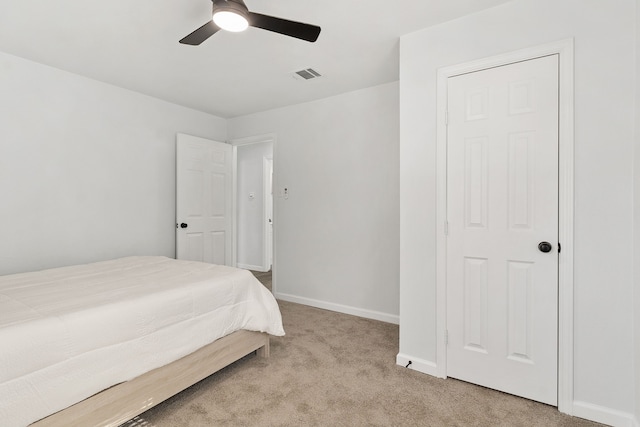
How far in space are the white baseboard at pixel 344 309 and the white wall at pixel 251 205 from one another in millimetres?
1870

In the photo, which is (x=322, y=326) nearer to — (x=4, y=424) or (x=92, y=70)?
(x=4, y=424)

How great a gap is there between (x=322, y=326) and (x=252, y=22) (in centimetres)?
268

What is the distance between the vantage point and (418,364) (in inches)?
92.4

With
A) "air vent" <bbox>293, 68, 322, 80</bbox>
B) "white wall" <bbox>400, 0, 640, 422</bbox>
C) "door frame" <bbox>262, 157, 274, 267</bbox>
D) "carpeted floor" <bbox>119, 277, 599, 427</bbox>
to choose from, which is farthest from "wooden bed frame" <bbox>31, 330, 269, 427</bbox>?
"door frame" <bbox>262, 157, 274, 267</bbox>

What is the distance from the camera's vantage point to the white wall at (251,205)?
19.2ft

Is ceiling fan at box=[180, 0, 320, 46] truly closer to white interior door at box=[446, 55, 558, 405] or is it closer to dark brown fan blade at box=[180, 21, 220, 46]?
dark brown fan blade at box=[180, 21, 220, 46]

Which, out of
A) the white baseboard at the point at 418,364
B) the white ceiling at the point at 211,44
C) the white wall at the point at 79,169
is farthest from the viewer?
the white wall at the point at 79,169

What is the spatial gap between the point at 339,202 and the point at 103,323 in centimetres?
261

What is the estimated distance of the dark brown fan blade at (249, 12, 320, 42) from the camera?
1676mm

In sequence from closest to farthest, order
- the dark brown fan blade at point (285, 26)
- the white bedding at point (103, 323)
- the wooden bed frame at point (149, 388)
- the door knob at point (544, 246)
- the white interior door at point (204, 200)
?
the white bedding at point (103, 323)
the wooden bed frame at point (149, 388)
the dark brown fan blade at point (285, 26)
the door knob at point (544, 246)
the white interior door at point (204, 200)

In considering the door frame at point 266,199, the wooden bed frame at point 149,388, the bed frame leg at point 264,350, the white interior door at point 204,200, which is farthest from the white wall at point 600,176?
the door frame at point 266,199

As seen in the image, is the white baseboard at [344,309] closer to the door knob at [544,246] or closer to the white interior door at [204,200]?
the white interior door at [204,200]

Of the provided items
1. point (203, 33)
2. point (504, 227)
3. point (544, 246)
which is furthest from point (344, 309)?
point (203, 33)

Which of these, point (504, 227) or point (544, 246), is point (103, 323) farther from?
A: point (544, 246)
